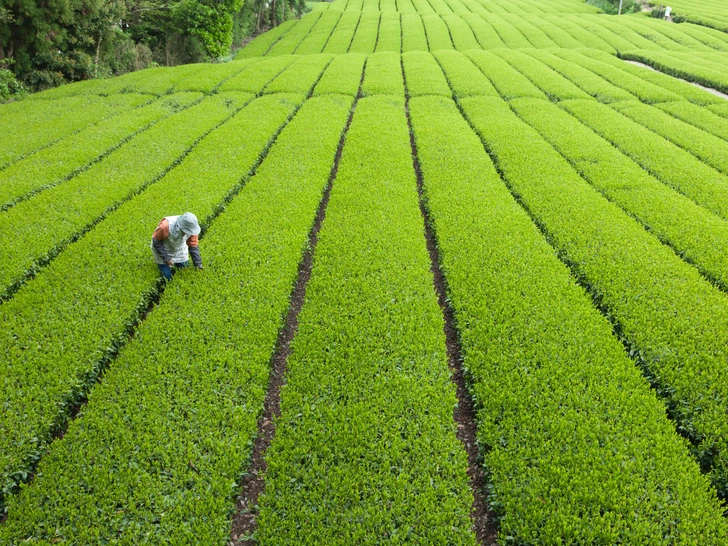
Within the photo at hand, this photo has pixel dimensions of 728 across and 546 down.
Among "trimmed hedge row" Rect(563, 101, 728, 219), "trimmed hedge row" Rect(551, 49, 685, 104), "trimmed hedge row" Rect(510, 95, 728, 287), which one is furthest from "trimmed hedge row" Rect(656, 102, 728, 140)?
"trimmed hedge row" Rect(510, 95, 728, 287)

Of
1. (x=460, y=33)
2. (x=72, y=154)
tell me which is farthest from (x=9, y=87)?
(x=460, y=33)

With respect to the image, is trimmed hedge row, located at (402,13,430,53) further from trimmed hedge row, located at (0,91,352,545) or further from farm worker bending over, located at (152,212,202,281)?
farm worker bending over, located at (152,212,202,281)

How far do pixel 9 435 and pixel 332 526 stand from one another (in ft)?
15.5

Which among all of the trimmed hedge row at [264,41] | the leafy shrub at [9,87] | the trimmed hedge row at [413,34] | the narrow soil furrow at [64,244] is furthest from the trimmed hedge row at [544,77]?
the leafy shrub at [9,87]

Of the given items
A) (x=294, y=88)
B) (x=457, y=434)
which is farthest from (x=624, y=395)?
(x=294, y=88)

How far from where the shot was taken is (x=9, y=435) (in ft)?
19.8

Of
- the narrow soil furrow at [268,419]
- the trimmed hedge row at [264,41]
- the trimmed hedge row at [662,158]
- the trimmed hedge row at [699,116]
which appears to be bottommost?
the narrow soil furrow at [268,419]

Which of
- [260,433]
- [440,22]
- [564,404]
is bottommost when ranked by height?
[260,433]

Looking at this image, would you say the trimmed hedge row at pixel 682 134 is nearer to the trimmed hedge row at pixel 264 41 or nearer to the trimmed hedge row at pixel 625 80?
the trimmed hedge row at pixel 625 80

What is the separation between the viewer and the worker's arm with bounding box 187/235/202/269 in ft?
29.0

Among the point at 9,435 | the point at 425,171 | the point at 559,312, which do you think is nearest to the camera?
the point at 9,435

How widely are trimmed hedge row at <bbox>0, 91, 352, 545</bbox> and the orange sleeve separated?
41.2 inches

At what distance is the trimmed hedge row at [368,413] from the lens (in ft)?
17.0

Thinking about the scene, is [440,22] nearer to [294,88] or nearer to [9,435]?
[294,88]
